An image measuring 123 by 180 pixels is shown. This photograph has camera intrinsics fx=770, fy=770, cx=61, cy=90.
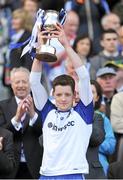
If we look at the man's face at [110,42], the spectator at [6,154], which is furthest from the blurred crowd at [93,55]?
the spectator at [6,154]

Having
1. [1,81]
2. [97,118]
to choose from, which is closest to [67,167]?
[97,118]

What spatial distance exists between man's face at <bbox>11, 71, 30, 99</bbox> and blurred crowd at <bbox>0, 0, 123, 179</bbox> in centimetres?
15

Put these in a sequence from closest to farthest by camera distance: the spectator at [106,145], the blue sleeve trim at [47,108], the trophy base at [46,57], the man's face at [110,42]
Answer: the trophy base at [46,57] < the blue sleeve trim at [47,108] < the spectator at [106,145] < the man's face at [110,42]

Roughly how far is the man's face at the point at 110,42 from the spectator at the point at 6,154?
3921 mm

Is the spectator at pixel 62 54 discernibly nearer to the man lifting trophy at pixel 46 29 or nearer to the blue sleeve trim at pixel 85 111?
the man lifting trophy at pixel 46 29

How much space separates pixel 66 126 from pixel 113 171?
811 millimetres

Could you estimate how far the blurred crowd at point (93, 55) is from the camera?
9.23 m

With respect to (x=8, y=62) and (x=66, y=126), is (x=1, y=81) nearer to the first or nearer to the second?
(x=8, y=62)

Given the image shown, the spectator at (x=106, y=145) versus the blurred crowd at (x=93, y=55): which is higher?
the blurred crowd at (x=93, y=55)

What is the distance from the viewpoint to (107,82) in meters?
10.9

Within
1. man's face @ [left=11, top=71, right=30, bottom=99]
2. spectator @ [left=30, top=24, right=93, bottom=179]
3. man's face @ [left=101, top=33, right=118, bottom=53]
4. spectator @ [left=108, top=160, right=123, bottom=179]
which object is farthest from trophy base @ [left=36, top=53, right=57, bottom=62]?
man's face @ [left=101, top=33, right=118, bottom=53]

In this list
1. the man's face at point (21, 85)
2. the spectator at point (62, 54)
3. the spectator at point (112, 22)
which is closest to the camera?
the man's face at point (21, 85)

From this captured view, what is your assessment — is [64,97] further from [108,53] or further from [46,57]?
[108,53]

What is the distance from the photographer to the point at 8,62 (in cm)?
1267
